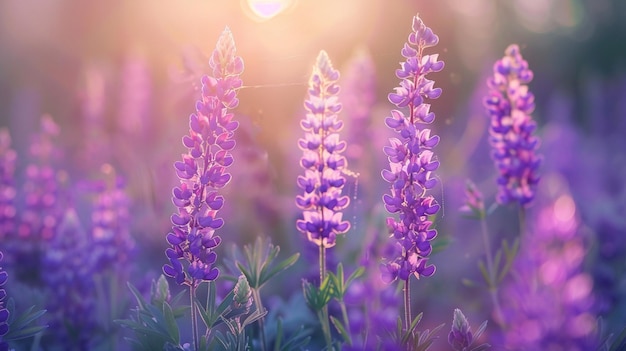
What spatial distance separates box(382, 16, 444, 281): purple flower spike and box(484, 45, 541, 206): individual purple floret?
705 millimetres

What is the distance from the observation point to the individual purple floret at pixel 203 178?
2250 mm

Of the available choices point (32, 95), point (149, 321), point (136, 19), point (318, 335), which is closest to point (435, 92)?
point (149, 321)

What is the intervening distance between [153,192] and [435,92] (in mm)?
2503

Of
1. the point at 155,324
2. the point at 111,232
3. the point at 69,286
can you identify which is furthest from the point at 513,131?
the point at 69,286

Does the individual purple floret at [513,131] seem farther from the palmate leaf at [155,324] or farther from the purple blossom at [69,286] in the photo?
the purple blossom at [69,286]

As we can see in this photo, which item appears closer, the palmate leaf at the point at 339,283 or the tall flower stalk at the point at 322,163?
the tall flower stalk at the point at 322,163

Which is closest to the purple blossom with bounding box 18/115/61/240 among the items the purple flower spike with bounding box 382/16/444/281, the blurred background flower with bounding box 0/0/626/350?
the blurred background flower with bounding box 0/0/626/350

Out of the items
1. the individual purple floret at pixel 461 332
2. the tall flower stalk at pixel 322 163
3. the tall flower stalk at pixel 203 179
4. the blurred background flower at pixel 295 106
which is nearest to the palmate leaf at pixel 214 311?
the tall flower stalk at pixel 203 179

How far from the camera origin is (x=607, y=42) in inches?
411

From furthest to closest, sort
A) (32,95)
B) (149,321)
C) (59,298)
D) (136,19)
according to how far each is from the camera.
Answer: (136,19)
(32,95)
(59,298)
(149,321)

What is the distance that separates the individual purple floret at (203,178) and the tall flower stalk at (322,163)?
1.04ft

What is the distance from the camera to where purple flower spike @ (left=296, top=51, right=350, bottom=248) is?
8.09ft

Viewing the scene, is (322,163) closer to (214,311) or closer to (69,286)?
(214,311)

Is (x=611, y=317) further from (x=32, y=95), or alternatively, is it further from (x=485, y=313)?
(x=32, y=95)
